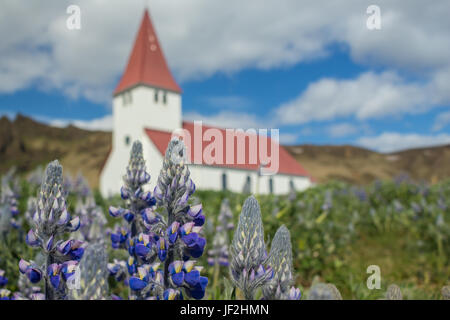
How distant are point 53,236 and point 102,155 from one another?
101m

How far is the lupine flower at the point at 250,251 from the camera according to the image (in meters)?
1.55

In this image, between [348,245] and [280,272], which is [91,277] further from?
[348,245]

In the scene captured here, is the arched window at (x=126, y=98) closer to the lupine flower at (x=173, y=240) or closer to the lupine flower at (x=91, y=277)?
the lupine flower at (x=173, y=240)

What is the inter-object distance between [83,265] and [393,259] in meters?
6.78

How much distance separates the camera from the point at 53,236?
1.80 m

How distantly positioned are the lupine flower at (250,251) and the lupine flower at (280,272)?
0.12 feet

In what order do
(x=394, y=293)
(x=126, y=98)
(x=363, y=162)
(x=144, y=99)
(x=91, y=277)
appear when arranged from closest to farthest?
(x=91, y=277) → (x=394, y=293) → (x=144, y=99) → (x=126, y=98) → (x=363, y=162)

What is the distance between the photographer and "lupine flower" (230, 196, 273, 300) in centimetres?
155

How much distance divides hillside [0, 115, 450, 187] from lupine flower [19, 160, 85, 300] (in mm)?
72595

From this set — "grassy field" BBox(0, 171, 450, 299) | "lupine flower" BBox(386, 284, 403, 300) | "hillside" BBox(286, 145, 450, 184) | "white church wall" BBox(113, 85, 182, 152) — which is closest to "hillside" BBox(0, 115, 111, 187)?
"hillside" BBox(286, 145, 450, 184)

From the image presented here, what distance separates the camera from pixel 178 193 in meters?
1.79

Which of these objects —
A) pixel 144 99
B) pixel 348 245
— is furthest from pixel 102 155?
pixel 348 245

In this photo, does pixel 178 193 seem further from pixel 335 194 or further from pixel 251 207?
pixel 335 194
